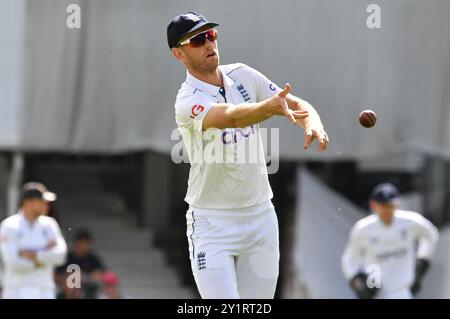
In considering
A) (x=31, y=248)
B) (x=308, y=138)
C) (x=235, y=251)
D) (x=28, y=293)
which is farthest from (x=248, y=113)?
(x=28, y=293)

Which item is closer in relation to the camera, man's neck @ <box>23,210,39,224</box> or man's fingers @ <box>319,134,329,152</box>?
man's fingers @ <box>319,134,329,152</box>

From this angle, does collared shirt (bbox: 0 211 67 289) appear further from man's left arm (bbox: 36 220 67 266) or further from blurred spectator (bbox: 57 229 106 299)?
blurred spectator (bbox: 57 229 106 299)

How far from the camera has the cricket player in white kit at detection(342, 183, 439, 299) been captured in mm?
10477

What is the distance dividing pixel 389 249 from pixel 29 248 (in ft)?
10.4

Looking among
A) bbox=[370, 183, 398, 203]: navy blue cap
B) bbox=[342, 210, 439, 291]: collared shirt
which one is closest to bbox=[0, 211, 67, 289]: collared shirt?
bbox=[342, 210, 439, 291]: collared shirt

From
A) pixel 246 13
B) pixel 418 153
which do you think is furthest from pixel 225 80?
pixel 418 153

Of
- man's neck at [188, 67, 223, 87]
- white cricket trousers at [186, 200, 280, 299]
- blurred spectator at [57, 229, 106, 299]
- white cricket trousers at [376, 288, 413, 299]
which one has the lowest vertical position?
blurred spectator at [57, 229, 106, 299]

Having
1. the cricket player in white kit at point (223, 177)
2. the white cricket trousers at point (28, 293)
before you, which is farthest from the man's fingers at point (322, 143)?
the white cricket trousers at point (28, 293)

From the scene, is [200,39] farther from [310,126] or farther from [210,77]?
[310,126]

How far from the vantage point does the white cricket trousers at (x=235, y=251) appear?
6121mm

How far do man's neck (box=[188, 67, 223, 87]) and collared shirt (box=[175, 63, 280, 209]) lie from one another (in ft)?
0.07

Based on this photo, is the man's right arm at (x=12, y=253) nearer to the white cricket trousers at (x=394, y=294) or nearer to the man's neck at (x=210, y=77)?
the white cricket trousers at (x=394, y=294)

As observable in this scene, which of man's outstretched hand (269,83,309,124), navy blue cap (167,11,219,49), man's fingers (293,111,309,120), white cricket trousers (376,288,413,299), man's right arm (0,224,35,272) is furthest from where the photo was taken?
white cricket trousers (376,288,413,299)

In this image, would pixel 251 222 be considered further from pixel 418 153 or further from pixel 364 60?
pixel 418 153
